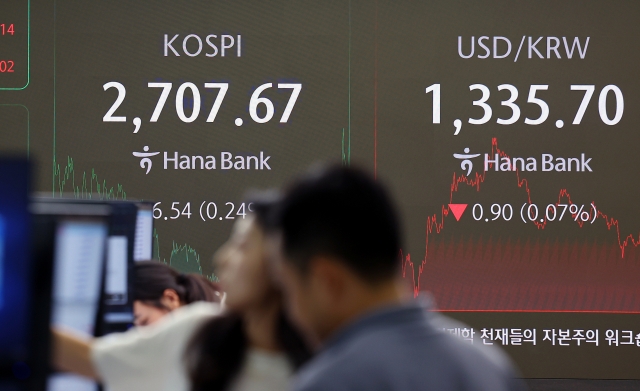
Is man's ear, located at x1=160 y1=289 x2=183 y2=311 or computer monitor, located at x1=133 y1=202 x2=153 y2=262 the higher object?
computer monitor, located at x1=133 y1=202 x2=153 y2=262

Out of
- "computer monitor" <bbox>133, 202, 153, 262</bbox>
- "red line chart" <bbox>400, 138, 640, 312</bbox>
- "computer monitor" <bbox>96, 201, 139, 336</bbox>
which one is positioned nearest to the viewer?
"computer monitor" <bbox>96, 201, 139, 336</bbox>

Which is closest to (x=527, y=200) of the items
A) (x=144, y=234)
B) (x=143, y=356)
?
(x=144, y=234)

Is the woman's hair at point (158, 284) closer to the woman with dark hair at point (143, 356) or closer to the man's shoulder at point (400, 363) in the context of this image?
the woman with dark hair at point (143, 356)

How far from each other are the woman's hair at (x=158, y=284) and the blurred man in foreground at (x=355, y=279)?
5.48ft

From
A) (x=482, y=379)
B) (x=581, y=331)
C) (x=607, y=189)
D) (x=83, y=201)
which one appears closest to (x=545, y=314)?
(x=581, y=331)

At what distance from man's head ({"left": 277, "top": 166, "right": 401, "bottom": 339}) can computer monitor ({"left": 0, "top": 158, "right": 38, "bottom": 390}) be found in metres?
0.34

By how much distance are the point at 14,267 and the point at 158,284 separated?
1554 millimetres

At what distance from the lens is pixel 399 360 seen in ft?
2.92

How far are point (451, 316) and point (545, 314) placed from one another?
54 cm

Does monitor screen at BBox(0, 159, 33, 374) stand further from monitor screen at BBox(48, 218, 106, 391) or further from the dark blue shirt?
the dark blue shirt

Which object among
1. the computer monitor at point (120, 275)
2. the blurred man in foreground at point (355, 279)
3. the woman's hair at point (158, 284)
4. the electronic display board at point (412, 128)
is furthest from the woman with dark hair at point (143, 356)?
the electronic display board at point (412, 128)

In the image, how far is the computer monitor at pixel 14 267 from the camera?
1069mm

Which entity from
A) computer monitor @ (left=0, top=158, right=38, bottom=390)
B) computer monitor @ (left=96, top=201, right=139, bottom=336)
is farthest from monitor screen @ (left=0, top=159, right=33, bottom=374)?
computer monitor @ (left=96, top=201, right=139, bottom=336)

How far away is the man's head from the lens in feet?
3.13
